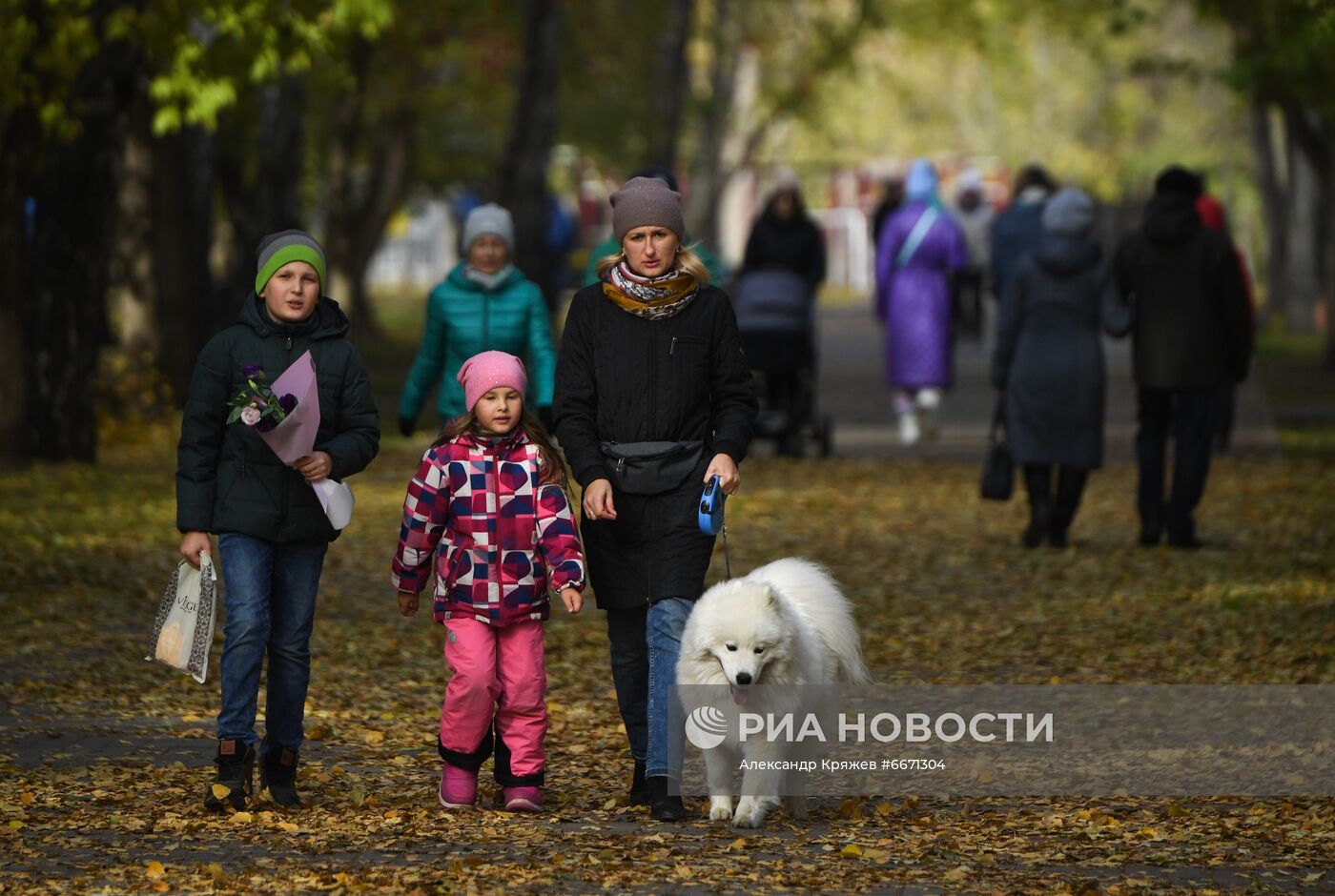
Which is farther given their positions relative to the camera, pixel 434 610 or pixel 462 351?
pixel 462 351

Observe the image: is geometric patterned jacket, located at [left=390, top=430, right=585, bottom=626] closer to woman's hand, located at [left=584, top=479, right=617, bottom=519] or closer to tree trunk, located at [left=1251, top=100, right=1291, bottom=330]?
woman's hand, located at [left=584, top=479, right=617, bottom=519]

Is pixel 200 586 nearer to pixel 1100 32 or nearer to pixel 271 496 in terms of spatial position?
pixel 271 496

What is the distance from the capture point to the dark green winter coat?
7.74m

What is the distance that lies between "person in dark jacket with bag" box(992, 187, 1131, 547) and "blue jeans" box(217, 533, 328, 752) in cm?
704

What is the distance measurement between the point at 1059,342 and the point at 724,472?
709 centimetres

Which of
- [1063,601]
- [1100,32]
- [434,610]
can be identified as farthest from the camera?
[1100,32]

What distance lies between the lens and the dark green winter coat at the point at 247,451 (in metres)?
7.74

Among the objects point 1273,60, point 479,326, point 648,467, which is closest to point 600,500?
point 648,467

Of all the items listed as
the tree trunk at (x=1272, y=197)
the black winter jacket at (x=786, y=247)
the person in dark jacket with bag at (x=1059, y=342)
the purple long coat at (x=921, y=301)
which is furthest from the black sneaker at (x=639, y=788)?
the tree trunk at (x=1272, y=197)

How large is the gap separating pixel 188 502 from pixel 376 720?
225 centimetres

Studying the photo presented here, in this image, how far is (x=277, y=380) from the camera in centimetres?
772

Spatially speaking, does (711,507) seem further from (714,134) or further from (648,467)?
(714,134)

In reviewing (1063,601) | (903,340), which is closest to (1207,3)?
(903,340)

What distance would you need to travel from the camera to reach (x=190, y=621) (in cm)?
783
